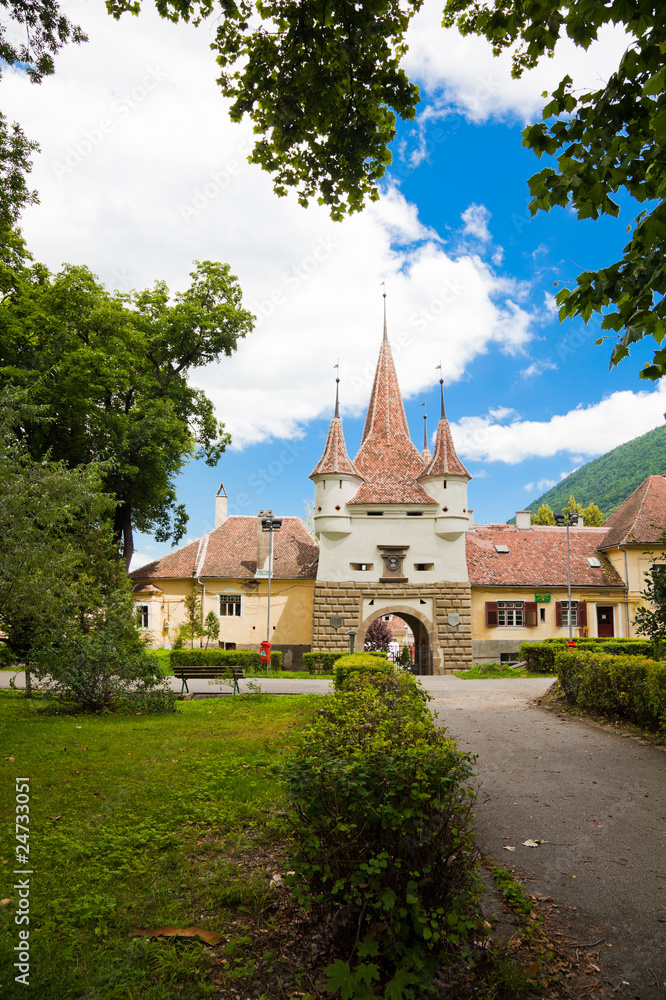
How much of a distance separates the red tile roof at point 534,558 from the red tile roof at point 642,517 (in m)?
1.35

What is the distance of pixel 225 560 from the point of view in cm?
3192

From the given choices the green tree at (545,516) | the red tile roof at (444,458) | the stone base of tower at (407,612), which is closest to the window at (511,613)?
the stone base of tower at (407,612)

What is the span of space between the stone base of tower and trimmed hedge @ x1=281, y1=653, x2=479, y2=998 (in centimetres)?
2478

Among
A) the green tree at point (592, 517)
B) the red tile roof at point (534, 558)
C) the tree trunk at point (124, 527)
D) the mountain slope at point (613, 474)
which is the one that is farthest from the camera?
the mountain slope at point (613, 474)

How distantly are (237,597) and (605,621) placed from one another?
19.2 meters

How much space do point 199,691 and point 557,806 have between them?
549 inches

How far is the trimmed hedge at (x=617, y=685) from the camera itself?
396 inches

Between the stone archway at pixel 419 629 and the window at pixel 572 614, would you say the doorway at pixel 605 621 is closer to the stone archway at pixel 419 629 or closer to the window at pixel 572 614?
the window at pixel 572 614

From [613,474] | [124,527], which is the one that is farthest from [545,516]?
[124,527]

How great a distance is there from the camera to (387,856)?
3195 mm

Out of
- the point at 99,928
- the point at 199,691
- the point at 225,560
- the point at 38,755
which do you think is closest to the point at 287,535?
the point at 225,560

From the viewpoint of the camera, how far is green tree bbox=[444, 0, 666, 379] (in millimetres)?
4113

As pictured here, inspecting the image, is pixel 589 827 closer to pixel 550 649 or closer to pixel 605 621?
pixel 550 649
